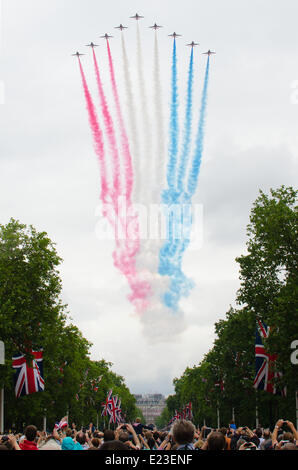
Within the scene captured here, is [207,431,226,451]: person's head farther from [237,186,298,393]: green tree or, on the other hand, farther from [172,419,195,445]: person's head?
[237,186,298,393]: green tree

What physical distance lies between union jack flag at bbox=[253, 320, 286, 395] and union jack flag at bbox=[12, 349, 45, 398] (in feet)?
54.4

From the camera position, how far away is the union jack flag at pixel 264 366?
154ft

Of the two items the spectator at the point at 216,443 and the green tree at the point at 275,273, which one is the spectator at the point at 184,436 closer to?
the spectator at the point at 216,443

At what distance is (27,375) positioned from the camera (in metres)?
49.1

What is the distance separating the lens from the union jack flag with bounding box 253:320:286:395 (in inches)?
1848

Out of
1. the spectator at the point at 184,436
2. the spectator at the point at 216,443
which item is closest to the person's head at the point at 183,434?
the spectator at the point at 184,436

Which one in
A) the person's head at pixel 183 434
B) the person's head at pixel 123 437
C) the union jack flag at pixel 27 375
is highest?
the union jack flag at pixel 27 375

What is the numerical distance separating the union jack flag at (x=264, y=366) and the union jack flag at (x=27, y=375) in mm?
16577

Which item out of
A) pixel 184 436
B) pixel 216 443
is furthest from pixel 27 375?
pixel 216 443

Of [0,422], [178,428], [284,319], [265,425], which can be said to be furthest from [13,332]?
[178,428]

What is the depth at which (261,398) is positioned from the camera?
195 ft

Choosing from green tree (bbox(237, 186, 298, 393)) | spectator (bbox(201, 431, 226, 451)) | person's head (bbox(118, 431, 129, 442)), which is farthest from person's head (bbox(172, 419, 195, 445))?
green tree (bbox(237, 186, 298, 393))

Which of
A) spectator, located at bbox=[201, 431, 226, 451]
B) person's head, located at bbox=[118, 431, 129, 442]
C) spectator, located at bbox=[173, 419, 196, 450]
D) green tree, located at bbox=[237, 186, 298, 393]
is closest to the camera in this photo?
spectator, located at bbox=[201, 431, 226, 451]
